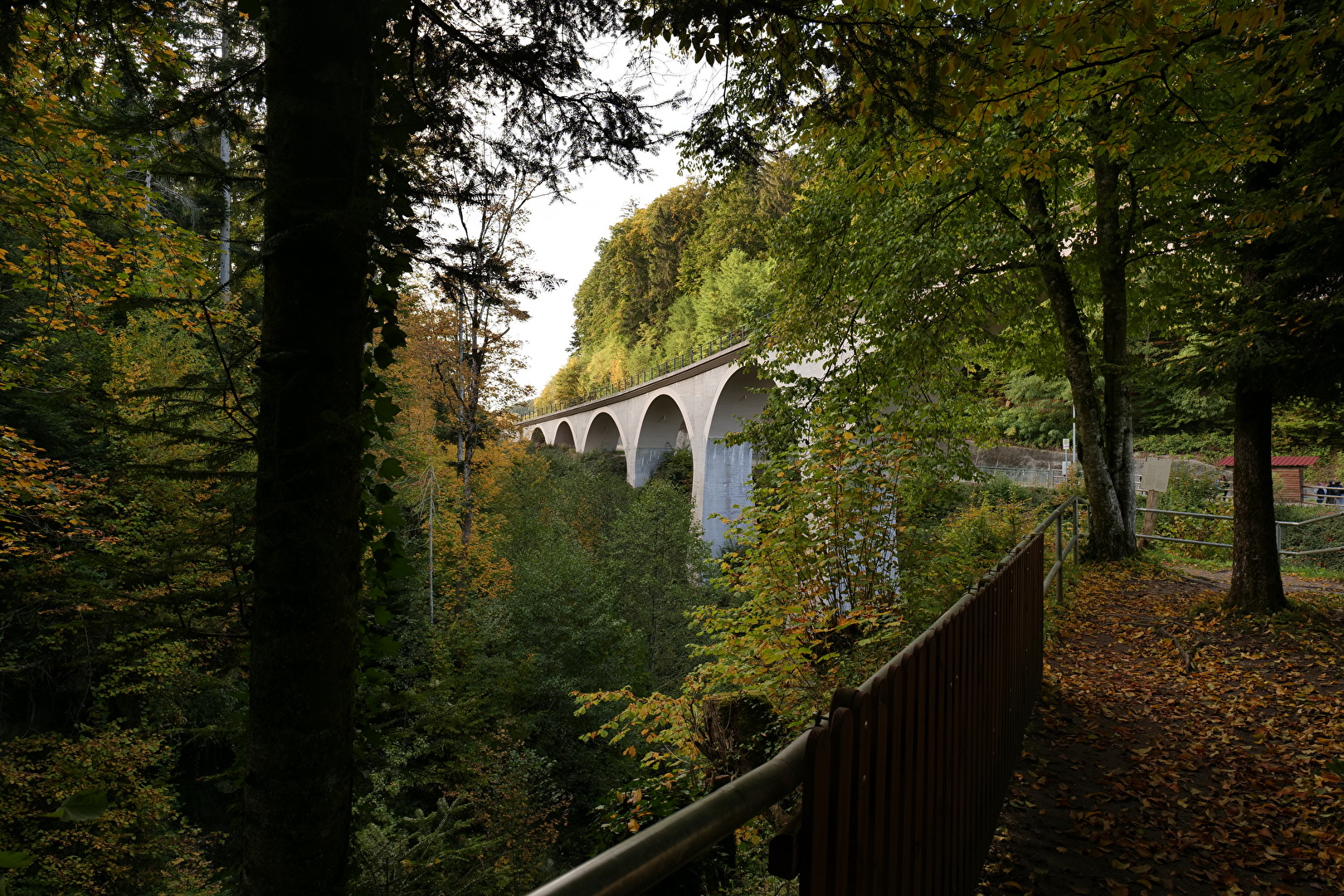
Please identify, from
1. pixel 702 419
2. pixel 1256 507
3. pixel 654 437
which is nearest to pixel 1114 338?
pixel 1256 507

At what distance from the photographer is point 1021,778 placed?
12.1 ft

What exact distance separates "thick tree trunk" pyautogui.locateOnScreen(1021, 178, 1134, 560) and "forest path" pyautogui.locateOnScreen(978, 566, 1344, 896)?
2.78m

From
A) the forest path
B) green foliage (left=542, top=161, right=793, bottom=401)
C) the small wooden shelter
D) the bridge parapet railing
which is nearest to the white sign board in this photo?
the forest path

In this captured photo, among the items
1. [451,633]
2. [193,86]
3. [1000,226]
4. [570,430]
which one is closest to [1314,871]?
[193,86]

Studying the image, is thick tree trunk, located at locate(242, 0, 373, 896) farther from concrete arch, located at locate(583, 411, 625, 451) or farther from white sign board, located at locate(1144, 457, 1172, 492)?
concrete arch, located at locate(583, 411, 625, 451)

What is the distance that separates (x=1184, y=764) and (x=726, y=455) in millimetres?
22734

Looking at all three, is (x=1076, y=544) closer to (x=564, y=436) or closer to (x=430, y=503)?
(x=430, y=503)

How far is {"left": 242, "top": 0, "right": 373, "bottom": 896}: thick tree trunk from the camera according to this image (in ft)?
5.79

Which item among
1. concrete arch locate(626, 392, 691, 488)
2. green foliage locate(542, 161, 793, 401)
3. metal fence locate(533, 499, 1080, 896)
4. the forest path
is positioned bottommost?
the forest path

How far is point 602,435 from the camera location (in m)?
44.5

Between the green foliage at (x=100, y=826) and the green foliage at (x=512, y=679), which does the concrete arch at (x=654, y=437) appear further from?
the green foliage at (x=100, y=826)

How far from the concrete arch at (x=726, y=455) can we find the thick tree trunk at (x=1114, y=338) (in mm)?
12655

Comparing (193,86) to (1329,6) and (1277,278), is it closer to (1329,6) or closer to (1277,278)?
(1329,6)

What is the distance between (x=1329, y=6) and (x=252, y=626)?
5.69m
